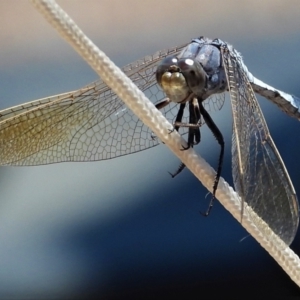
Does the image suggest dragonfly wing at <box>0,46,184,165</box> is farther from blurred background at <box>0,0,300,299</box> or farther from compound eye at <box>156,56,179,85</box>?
blurred background at <box>0,0,300,299</box>

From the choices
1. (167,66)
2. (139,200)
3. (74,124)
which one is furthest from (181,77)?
(139,200)

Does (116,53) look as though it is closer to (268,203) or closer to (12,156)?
(12,156)

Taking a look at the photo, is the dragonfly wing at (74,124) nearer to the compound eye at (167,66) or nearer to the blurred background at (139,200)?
the compound eye at (167,66)

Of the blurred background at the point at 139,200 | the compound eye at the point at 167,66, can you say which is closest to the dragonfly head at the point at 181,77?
the compound eye at the point at 167,66

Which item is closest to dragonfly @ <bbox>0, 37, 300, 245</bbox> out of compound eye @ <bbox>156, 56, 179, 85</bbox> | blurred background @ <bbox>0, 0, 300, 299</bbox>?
compound eye @ <bbox>156, 56, 179, 85</bbox>

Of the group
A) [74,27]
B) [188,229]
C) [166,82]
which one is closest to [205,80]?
[166,82]

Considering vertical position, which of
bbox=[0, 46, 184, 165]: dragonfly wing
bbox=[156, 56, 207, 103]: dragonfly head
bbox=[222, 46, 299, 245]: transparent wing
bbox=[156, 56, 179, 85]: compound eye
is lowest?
bbox=[222, 46, 299, 245]: transparent wing

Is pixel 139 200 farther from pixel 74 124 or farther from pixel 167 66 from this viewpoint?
pixel 167 66
